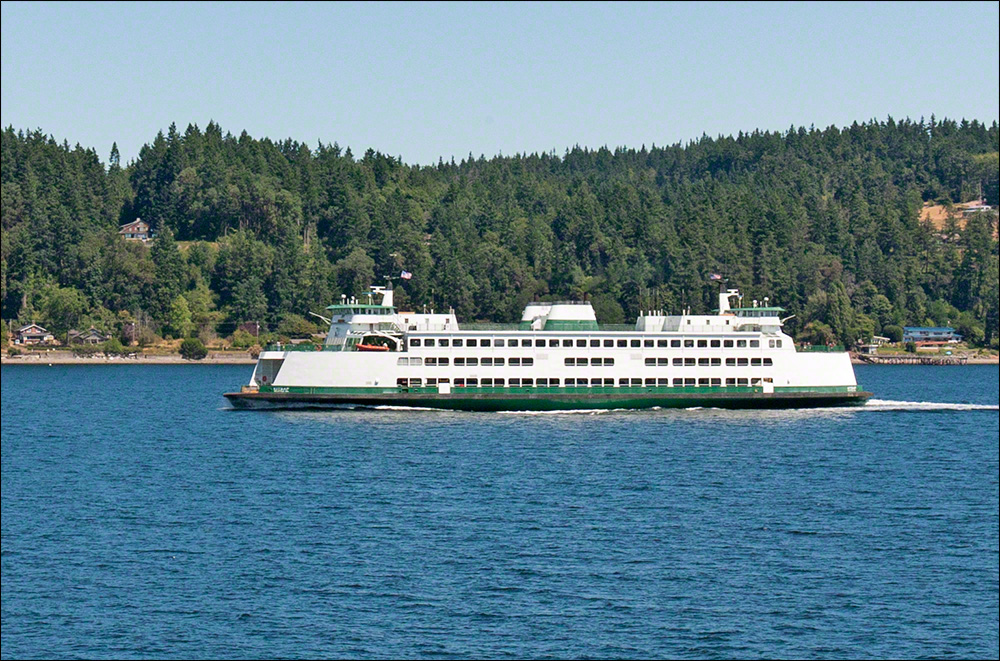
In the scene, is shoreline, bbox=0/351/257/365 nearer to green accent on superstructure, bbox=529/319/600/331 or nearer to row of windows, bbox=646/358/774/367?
green accent on superstructure, bbox=529/319/600/331

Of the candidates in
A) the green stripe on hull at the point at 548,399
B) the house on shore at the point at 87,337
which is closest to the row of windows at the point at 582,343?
the green stripe on hull at the point at 548,399

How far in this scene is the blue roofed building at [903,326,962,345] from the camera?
18700cm

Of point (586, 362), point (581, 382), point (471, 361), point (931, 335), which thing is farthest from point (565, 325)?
point (931, 335)

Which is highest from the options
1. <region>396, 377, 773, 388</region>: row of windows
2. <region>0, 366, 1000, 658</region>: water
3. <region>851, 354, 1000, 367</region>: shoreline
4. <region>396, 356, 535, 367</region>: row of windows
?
<region>396, 356, 535, 367</region>: row of windows

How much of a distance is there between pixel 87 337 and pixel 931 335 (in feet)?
382

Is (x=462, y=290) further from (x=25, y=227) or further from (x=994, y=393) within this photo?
(x=994, y=393)

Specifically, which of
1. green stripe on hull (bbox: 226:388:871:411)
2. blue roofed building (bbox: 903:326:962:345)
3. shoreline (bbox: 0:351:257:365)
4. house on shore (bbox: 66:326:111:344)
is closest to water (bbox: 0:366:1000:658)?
green stripe on hull (bbox: 226:388:871:411)

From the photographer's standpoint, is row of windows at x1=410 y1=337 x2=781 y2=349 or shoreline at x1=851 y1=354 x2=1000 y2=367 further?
shoreline at x1=851 y1=354 x2=1000 y2=367

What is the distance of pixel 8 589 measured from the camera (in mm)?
36719

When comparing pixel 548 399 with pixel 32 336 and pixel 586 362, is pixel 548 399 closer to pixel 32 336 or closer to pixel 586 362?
pixel 586 362

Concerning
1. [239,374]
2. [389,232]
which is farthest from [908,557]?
[389,232]

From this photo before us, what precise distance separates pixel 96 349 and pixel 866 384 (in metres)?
98.0

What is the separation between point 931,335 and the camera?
188 m

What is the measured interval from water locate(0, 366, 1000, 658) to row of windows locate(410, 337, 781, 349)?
7.53m
